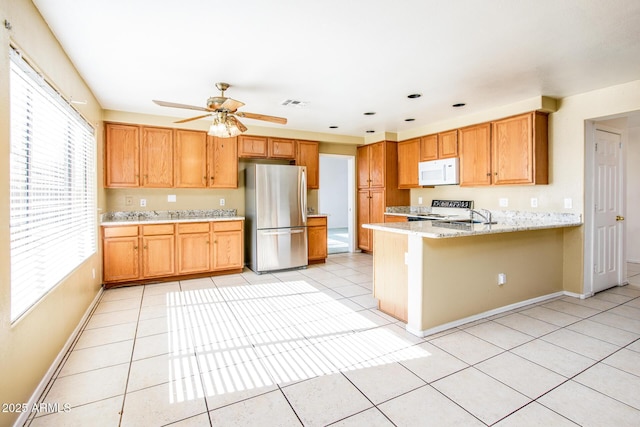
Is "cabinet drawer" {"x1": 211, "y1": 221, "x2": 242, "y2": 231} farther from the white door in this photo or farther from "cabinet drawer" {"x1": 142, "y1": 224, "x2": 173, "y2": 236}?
the white door

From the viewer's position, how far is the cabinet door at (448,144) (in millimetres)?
4840

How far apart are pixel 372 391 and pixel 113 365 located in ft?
5.92

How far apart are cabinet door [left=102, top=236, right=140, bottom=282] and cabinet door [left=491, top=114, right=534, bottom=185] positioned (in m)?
4.89

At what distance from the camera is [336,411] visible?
177cm

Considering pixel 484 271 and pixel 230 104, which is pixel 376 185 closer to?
pixel 484 271

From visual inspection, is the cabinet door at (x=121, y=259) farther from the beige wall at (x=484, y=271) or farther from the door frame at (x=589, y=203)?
the door frame at (x=589, y=203)

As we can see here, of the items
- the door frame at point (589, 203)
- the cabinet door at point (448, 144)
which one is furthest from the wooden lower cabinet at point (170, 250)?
the door frame at point (589, 203)

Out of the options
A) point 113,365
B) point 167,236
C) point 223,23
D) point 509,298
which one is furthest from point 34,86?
point 509,298

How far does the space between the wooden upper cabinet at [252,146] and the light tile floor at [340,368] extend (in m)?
2.58

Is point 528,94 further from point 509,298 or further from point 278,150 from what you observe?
point 278,150

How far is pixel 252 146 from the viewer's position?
5242 mm

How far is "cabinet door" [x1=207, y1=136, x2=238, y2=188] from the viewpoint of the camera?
4918mm

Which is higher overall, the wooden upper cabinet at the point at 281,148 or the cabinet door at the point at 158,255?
the wooden upper cabinet at the point at 281,148

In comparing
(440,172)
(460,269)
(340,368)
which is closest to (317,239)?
(440,172)
